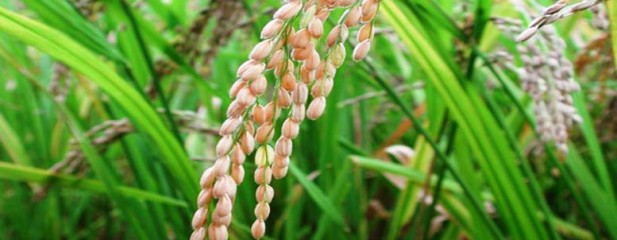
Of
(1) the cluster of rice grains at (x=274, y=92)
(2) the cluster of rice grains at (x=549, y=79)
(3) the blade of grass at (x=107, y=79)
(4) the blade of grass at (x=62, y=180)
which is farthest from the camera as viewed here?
(4) the blade of grass at (x=62, y=180)

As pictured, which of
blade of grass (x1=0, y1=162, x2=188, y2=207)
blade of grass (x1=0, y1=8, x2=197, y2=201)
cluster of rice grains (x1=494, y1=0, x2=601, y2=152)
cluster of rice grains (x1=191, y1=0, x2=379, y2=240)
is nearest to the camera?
cluster of rice grains (x1=191, y1=0, x2=379, y2=240)

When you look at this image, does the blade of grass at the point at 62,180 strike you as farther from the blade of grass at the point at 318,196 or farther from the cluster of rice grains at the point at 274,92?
the cluster of rice grains at the point at 274,92

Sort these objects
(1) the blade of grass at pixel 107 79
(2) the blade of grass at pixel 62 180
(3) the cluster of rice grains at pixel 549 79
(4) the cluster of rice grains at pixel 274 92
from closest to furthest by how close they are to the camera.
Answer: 1. (4) the cluster of rice grains at pixel 274 92
2. (1) the blade of grass at pixel 107 79
3. (3) the cluster of rice grains at pixel 549 79
4. (2) the blade of grass at pixel 62 180

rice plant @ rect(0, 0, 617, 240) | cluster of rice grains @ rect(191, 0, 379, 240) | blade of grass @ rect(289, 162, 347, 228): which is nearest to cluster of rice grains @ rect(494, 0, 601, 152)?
rice plant @ rect(0, 0, 617, 240)

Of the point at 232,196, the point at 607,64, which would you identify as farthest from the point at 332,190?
the point at 232,196

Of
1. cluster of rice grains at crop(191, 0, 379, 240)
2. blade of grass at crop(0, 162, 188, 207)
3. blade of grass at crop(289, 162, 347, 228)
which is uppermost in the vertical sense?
cluster of rice grains at crop(191, 0, 379, 240)

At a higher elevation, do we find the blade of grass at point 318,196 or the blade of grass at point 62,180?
the blade of grass at point 62,180

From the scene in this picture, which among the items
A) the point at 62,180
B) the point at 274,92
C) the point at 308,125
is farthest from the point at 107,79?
the point at 308,125

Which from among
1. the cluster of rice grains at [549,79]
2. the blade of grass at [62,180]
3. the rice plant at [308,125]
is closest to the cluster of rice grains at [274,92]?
the rice plant at [308,125]

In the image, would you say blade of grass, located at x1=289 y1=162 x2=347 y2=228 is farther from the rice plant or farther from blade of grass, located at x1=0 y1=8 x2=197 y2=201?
blade of grass, located at x1=0 y1=8 x2=197 y2=201
